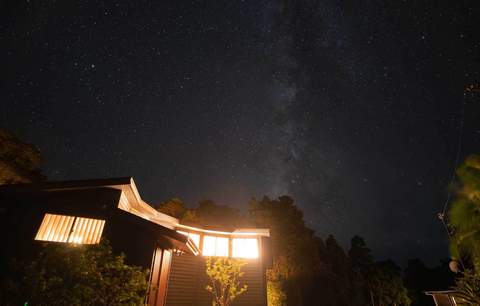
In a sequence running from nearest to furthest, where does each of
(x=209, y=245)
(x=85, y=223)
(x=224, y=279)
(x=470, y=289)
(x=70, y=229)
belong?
1. (x=70, y=229)
2. (x=85, y=223)
3. (x=470, y=289)
4. (x=224, y=279)
5. (x=209, y=245)

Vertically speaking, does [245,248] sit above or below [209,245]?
below

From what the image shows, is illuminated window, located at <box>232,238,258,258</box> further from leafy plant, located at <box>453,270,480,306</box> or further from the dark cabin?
leafy plant, located at <box>453,270,480,306</box>

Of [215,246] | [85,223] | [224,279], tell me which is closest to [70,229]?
[85,223]

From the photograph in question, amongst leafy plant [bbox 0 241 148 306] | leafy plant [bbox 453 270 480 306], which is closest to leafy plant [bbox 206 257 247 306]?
leafy plant [bbox 0 241 148 306]

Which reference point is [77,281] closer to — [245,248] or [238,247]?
[238,247]

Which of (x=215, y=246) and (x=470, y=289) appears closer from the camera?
(x=470, y=289)

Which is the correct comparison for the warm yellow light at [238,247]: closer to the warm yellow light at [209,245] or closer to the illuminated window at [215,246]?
the illuminated window at [215,246]

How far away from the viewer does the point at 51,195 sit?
6.86 m

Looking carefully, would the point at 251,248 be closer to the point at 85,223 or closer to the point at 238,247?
the point at 238,247

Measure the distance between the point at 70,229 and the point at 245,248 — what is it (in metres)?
7.24

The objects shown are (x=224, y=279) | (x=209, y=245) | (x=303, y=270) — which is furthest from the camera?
(x=303, y=270)

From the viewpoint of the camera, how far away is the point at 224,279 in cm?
997

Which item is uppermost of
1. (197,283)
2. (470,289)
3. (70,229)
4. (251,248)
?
(251,248)

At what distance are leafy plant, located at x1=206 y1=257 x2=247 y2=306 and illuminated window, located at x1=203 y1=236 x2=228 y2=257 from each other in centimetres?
45
